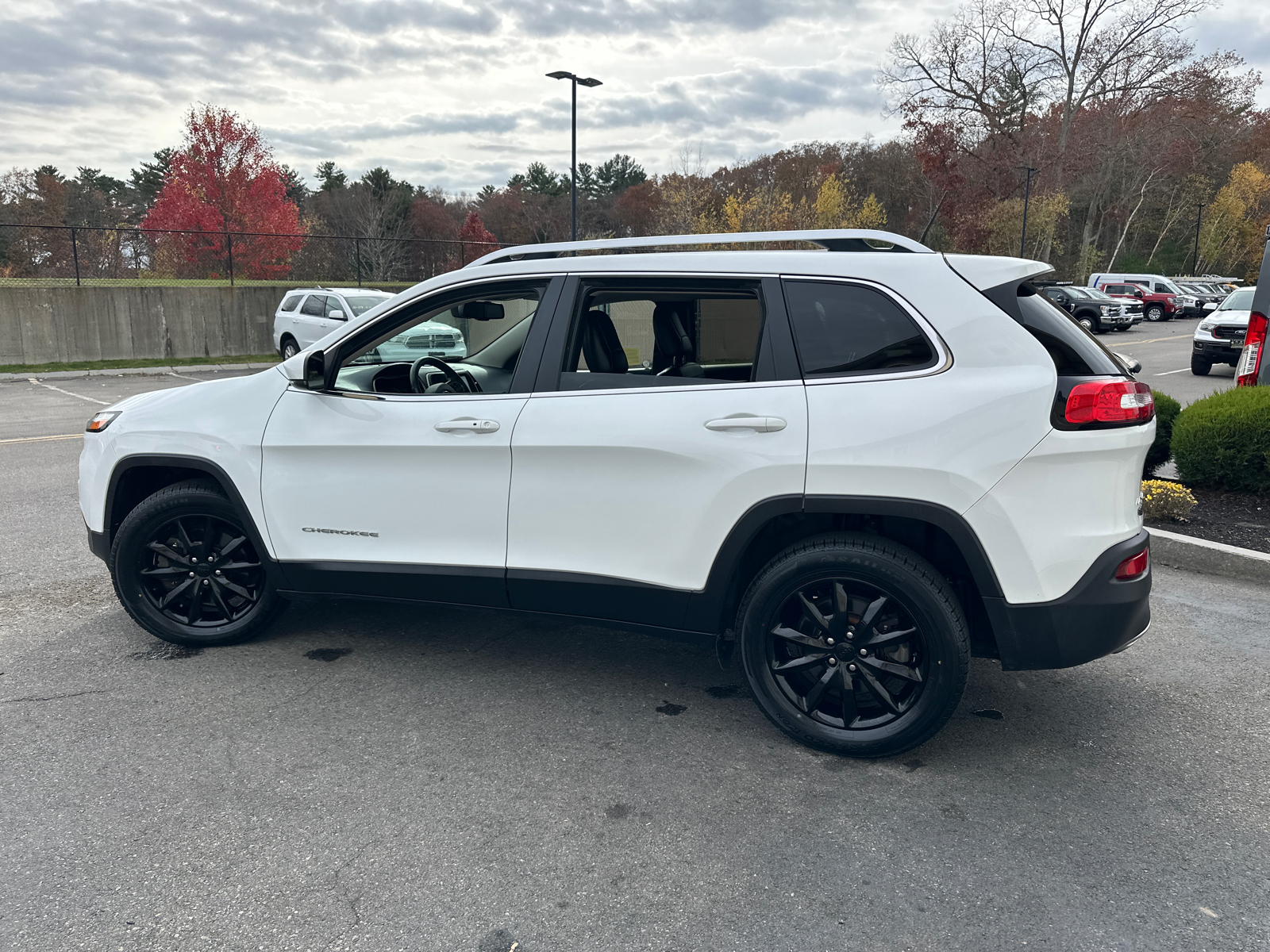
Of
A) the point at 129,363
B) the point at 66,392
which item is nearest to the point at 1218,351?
the point at 66,392

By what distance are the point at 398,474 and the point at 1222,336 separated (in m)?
18.5

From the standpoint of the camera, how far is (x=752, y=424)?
A: 123 inches

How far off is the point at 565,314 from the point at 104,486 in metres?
2.34

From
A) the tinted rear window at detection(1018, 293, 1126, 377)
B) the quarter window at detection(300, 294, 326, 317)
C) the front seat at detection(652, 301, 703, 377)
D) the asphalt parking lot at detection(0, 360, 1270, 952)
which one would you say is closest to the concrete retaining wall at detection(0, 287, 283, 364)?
the quarter window at detection(300, 294, 326, 317)

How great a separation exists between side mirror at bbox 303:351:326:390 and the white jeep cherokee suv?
0.01 meters

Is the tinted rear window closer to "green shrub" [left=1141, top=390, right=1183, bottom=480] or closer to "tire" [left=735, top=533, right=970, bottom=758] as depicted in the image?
"tire" [left=735, top=533, right=970, bottom=758]

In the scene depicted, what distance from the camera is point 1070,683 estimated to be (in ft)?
12.8

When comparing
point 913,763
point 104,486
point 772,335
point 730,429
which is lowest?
point 913,763

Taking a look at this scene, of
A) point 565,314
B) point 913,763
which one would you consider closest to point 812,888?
point 913,763

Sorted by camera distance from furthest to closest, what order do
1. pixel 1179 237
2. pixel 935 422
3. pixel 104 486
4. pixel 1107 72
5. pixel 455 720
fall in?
pixel 1179 237 → pixel 1107 72 → pixel 104 486 → pixel 455 720 → pixel 935 422

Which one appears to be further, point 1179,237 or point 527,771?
point 1179,237

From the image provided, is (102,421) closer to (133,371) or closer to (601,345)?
(601,345)

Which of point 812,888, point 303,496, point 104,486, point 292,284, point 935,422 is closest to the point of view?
point 812,888

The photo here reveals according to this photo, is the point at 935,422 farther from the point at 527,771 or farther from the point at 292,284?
the point at 292,284
